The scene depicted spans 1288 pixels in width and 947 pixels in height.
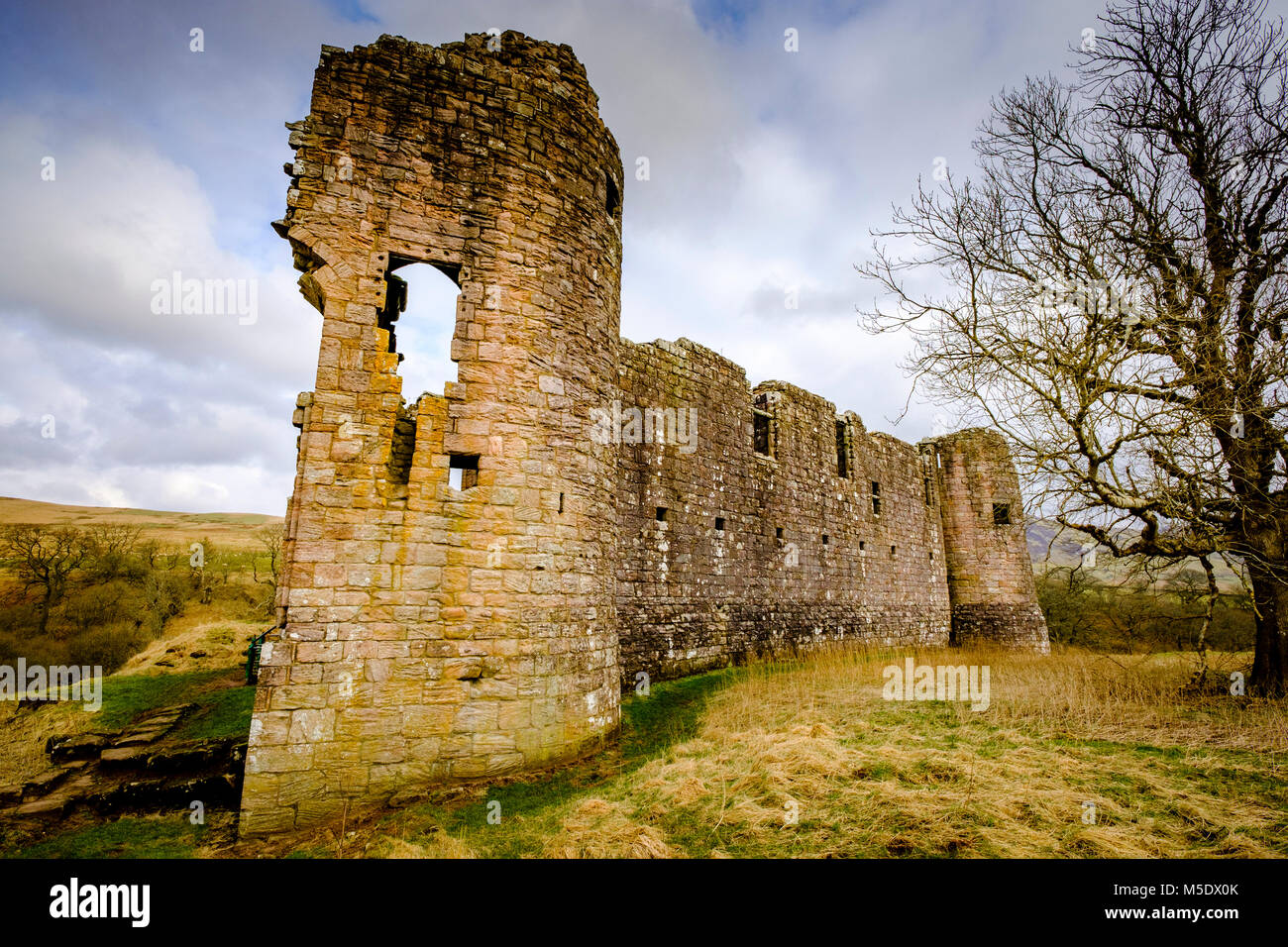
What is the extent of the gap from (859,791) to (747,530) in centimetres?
816

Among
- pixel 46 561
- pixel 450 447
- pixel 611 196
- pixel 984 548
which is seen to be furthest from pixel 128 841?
pixel 46 561

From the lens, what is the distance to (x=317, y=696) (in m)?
4.90

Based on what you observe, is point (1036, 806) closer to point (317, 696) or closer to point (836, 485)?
point (317, 696)

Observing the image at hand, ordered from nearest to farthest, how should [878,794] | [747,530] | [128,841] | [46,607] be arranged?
[878,794], [128,841], [747,530], [46,607]

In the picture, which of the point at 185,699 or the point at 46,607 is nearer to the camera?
the point at 185,699

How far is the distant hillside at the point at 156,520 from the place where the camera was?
1753 inches

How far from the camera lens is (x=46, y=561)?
21.7m

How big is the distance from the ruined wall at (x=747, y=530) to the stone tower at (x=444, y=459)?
3384 millimetres

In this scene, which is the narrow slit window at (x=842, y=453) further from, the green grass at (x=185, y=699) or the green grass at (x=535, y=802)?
the green grass at (x=185, y=699)

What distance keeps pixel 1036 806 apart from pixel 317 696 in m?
5.72

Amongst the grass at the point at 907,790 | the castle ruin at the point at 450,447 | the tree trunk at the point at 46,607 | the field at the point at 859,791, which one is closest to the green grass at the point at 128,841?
the field at the point at 859,791

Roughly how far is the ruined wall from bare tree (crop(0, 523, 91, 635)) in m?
23.3

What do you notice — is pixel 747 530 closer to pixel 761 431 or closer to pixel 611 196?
pixel 761 431
